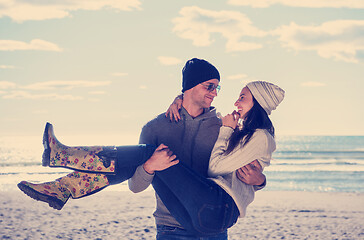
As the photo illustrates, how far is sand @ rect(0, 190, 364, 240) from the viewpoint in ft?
28.7

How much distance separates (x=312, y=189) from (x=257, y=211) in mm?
8148

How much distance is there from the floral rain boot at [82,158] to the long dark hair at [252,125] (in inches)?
35.5

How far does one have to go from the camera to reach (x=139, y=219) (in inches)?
398

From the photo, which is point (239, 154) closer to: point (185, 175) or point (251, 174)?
point (251, 174)

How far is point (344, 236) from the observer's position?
8781 millimetres

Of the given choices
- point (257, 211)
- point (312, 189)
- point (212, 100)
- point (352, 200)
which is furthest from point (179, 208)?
point (312, 189)

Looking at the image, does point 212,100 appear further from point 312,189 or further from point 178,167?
point 312,189

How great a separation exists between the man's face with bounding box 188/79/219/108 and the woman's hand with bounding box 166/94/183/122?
15cm

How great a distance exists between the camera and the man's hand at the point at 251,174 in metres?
3.31

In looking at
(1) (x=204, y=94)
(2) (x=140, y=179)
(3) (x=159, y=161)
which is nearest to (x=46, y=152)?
(2) (x=140, y=179)

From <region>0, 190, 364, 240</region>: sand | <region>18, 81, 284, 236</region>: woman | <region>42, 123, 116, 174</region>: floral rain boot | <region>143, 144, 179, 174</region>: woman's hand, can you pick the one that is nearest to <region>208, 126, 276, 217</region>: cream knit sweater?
<region>18, 81, 284, 236</region>: woman

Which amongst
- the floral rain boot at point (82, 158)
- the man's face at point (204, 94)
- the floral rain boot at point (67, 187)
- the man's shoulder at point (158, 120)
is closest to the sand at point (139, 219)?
the man's shoulder at point (158, 120)

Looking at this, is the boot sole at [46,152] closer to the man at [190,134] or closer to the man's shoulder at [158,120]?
the man at [190,134]

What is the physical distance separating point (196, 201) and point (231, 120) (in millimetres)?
736
